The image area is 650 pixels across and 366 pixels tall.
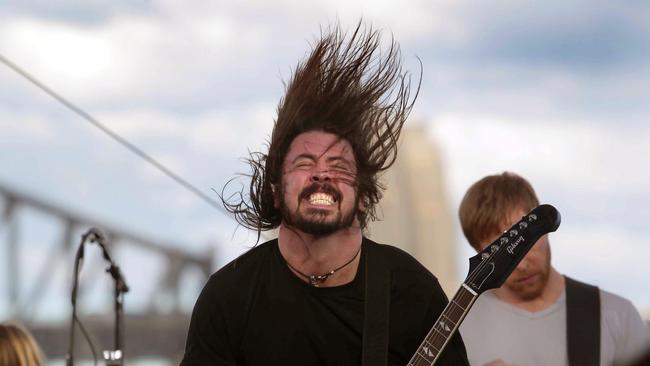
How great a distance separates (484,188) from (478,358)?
585mm

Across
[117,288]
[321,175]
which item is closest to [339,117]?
[321,175]

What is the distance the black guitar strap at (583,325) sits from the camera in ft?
12.0

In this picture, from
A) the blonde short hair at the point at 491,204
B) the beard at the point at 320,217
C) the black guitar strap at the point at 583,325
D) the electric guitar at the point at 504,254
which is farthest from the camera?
the blonde short hair at the point at 491,204

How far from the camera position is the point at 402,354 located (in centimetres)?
321

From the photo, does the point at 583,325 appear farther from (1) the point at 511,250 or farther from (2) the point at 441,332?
(2) the point at 441,332

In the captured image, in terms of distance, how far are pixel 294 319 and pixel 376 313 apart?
0.75 ft

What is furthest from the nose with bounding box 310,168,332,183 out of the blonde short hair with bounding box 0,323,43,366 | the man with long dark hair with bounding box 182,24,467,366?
the blonde short hair with bounding box 0,323,43,366

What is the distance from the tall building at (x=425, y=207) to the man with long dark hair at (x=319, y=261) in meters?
8.46

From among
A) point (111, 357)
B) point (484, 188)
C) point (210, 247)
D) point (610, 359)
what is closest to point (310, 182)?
point (484, 188)

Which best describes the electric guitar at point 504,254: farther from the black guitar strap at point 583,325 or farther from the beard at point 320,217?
the black guitar strap at point 583,325

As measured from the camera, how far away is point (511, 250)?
3.27m

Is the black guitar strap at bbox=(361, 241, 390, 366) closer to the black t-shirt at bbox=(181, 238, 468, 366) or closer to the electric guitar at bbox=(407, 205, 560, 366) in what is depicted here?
the black t-shirt at bbox=(181, 238, 468, 366)

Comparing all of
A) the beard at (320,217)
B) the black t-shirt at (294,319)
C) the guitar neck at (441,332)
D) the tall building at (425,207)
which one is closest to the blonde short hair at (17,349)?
the black t-shirt at (294,319)

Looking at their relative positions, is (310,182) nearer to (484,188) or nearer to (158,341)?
(484,188)
